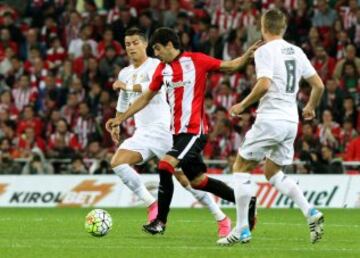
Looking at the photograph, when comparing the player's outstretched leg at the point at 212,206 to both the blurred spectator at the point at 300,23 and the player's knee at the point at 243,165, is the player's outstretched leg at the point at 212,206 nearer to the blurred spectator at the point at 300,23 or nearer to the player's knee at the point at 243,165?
the player's knee at the point at 243,165

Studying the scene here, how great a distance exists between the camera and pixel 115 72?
82.8ft

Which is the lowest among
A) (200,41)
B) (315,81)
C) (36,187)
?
(36,187)

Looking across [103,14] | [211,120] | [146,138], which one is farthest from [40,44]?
[146,138]

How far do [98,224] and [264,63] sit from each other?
2.67 m

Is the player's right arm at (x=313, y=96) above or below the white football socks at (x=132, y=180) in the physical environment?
above

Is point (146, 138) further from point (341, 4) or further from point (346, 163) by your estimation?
point (341, 4)

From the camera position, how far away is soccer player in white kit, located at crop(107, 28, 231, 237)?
44.8 ft

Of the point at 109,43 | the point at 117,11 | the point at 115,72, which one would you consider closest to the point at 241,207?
the point at 115,72

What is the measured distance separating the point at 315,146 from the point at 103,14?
7816 millimetres

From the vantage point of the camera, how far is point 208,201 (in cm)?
1280

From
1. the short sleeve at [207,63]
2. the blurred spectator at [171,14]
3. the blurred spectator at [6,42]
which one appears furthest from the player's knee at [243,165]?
the blurred spectator at [6,42]

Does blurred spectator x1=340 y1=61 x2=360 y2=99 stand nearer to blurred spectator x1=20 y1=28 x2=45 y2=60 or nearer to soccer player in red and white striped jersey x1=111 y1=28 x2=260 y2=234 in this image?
blurred spectator x1=20 y1=28 x2=45 y2=60

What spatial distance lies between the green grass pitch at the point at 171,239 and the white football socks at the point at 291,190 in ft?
1.27

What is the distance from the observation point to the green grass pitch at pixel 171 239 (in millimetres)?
10430
